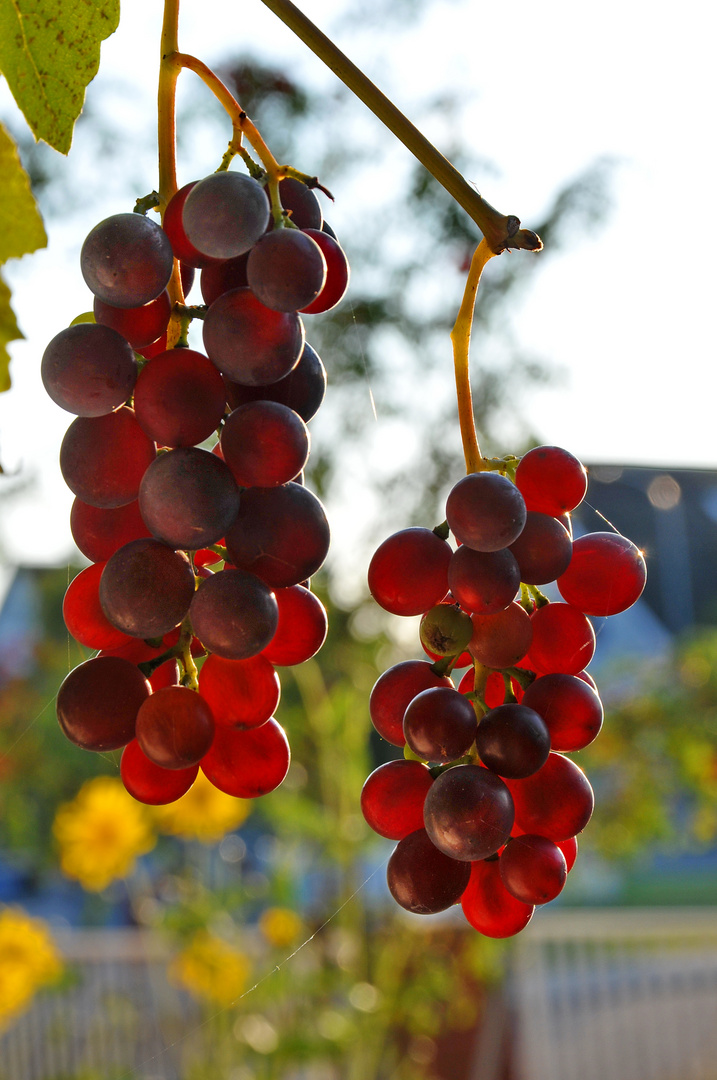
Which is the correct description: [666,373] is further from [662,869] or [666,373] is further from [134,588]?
[662,869]

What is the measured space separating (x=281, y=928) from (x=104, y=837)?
34cm

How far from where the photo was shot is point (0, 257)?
239 millimetres

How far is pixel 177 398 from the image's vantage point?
0.79 ft

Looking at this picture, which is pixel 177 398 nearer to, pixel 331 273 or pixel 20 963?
pixel 331 273

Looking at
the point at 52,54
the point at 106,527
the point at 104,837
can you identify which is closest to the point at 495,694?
the point at 106,527

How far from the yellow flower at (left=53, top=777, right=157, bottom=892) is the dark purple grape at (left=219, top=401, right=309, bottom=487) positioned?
4.62 ft

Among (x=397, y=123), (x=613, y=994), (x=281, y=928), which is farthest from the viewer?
(x=613, y=994)

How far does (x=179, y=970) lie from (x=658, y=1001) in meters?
1.26

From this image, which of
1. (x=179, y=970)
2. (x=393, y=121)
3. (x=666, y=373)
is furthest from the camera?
(x=179, y=970)

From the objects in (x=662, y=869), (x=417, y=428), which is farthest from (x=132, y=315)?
(x=662, y=869)

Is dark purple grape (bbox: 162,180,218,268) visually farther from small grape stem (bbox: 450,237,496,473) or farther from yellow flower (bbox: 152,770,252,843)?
yellow flower (bbox: 152,770,252,843)

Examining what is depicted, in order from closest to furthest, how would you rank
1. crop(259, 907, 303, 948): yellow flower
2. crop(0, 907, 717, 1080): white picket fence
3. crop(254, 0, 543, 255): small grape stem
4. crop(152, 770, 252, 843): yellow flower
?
crop(254, 0, 543, 255): small grape stem, crop(152, 770, 252, 843): yellow flower, crop(259, 907, 303, 948): yellow flower, crop(0, 907, 717, 1080): white picket fence

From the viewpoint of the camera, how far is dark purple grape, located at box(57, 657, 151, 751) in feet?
0.84

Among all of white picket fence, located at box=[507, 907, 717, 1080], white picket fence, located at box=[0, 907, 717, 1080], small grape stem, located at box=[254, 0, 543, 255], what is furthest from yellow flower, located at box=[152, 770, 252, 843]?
small grape stem, located at box=[254, 0, 543, 255]
